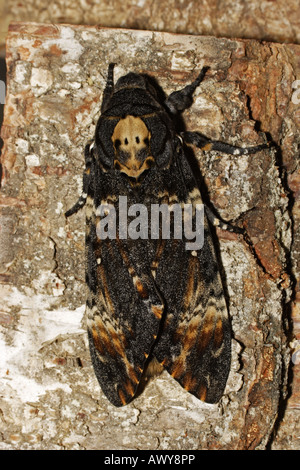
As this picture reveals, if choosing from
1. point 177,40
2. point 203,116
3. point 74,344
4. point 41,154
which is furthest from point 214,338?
point 177,40

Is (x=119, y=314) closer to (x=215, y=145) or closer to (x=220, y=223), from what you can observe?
(x=220, y=223)

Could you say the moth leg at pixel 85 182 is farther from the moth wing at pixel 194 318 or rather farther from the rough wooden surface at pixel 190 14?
the rough wooden surface at pixel 190 14

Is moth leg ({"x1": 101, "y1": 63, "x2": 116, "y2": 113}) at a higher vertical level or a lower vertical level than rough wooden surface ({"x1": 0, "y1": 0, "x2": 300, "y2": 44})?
lower

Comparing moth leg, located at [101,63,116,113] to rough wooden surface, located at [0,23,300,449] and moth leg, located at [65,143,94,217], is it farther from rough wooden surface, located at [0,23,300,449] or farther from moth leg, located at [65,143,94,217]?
moth leg, located at [65,143,94,217]

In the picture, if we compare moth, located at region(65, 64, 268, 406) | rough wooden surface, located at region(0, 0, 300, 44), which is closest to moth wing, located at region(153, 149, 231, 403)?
moth, located at region(65, 64, 268, 406)

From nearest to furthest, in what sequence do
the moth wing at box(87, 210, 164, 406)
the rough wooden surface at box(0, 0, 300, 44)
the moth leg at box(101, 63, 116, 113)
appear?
the moth wing at box(87, 210, 164, 406) → the moth leg at box(101, 63, 116, 113) → the rough wooden surface at box(0, 0, 300, 44)

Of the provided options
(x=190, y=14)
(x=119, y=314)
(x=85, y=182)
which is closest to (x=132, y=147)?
(x=85, y=182)
